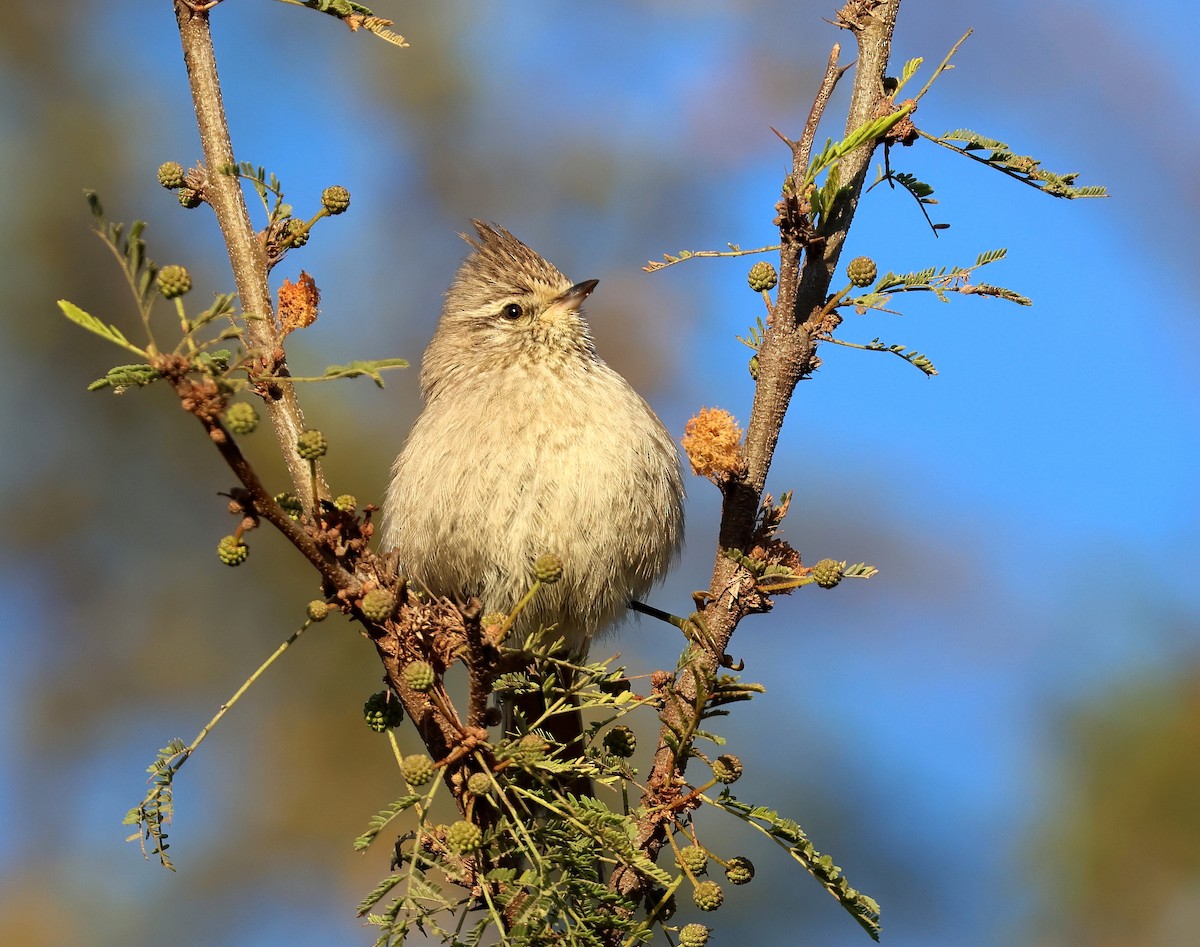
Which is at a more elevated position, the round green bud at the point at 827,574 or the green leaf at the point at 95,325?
the round green bud at the point at 827,574

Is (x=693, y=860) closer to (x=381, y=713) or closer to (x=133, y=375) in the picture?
(x=381, y=713)

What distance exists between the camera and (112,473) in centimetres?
811

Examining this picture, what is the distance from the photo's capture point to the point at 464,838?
3.07 m

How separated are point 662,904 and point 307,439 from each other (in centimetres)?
143

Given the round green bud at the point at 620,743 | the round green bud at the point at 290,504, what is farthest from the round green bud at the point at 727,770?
the round green bud at the point at 290,504

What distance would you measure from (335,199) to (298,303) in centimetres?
28

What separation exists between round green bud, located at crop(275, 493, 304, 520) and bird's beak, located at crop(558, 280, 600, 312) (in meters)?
2.52

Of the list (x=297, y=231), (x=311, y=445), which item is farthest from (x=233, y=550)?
(x=297, y=231)

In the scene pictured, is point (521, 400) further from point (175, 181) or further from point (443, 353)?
point (175, 181)

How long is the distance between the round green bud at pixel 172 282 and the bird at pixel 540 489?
6.94 ft

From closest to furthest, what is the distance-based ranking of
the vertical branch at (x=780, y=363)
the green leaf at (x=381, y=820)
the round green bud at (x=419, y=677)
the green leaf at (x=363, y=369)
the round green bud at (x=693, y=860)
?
the green leaf at (x=363, y=369) < the green leaf at (x=381, y=820) < the round green bud at (x=419, y=677) < the round green bud at (x=693, y=860) < the vertical branch at (x=780, y=363)

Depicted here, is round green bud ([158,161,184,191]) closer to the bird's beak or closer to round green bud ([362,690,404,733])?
round green bud ([362,690,404,733])

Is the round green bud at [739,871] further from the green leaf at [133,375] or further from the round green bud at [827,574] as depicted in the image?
the green leaf at [133,375]

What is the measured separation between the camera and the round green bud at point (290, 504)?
303cm
